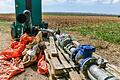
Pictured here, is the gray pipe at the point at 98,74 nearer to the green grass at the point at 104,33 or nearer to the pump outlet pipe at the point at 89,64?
the pump outlet pipe at the point at 89,64

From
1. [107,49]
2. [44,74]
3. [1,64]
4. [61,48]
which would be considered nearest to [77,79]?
[44,74]

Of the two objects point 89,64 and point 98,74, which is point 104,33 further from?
point 98,74

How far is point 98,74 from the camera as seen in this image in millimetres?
4238

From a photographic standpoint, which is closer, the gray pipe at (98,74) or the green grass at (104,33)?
the gray pipe at (98,74)

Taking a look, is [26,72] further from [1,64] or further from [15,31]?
[15,31]

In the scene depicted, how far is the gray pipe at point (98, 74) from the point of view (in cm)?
399

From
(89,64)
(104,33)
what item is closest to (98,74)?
(89,64)

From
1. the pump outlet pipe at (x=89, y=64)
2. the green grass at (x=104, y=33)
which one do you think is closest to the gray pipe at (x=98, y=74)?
the pump outlet pipe at (x=89, y=64)

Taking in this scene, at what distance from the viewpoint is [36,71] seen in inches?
256

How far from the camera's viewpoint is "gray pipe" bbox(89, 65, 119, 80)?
399cm

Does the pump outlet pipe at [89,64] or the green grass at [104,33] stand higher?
the pump outlet pipe at [89,64]

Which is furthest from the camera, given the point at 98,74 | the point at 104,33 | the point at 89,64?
the point at 104,33

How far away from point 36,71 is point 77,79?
2190mm

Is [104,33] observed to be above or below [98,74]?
below
